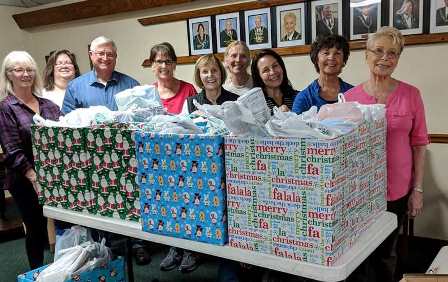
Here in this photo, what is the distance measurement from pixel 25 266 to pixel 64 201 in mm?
1659

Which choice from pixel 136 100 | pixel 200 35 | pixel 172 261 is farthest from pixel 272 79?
pixel 200 35

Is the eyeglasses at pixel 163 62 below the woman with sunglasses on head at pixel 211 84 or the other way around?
the other way around

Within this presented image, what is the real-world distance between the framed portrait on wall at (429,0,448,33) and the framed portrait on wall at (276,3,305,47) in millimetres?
933

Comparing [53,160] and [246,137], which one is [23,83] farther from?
[246,137]

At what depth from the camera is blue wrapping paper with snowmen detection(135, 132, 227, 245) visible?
1.39 meters

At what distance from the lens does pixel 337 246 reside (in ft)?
4.11

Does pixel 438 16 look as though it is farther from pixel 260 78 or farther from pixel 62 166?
pixel 62 166

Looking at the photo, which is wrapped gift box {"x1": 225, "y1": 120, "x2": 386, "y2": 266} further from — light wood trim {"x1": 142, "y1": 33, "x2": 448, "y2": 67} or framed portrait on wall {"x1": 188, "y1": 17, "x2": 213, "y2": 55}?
framed portrait on wall {"x1": 188, "y1": 17, "x2": 213, "y2": 55}

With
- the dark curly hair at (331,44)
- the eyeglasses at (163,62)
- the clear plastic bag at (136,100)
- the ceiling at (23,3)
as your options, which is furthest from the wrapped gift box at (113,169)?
the ceiling at (23,3)

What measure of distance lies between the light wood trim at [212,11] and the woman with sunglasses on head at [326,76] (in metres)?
1.31

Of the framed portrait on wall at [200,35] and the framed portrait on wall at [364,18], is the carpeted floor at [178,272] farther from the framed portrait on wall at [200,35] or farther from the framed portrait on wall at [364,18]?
the framed portrait on wall at [200,35]

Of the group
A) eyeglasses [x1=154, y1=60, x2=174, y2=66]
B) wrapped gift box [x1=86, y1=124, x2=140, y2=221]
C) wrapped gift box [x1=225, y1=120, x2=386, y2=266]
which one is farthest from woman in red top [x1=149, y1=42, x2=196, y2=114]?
wrapped gift box [x1=225, y1=120, x2=386, y2=266]

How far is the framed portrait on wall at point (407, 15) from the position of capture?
9.59 feet

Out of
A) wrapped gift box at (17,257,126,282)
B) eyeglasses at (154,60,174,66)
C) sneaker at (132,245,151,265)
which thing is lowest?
sneaker at (132,245,151,265)
